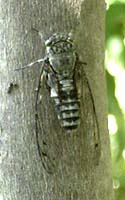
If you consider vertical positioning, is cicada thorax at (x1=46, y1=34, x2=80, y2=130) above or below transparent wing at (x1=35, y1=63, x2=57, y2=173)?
above

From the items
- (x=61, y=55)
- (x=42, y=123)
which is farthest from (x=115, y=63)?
(x=42, y=123)

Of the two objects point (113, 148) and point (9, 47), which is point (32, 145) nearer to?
point (9, 47)

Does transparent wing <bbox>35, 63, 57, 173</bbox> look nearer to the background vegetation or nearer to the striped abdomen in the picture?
the striped abdomen

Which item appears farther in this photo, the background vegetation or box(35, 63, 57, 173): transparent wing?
the background vegetation

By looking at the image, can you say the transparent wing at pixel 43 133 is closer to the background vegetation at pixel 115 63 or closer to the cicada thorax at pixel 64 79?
the cicada thorax at pixel 64 79

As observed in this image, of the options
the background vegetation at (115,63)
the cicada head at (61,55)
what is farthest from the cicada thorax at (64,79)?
the background vegetation at (115,63)

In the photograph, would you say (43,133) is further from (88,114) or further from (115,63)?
(115,63)

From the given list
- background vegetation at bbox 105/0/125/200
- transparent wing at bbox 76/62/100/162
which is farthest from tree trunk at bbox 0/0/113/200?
background vegetation at bbox 105/0/125/200
